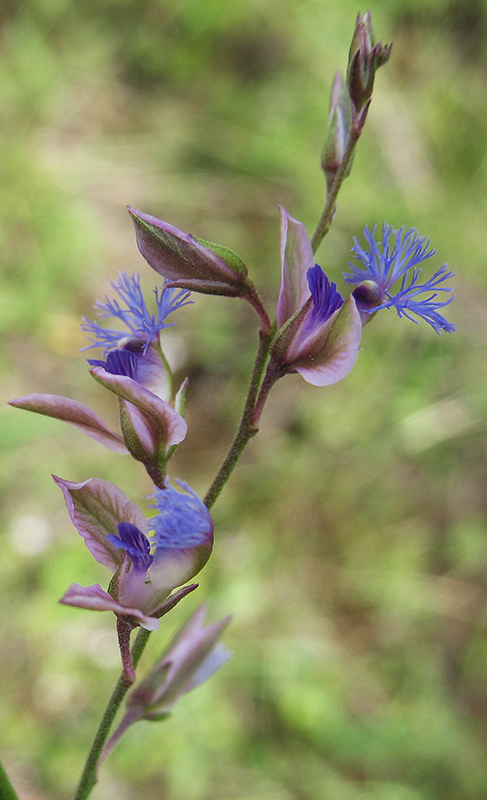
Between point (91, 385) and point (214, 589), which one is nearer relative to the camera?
point (214, 589)

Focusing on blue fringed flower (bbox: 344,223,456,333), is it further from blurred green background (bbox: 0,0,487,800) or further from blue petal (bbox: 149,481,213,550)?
blurred green background (bbox: 0,0,487,800)

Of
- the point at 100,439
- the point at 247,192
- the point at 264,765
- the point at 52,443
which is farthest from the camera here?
the point at 247,192

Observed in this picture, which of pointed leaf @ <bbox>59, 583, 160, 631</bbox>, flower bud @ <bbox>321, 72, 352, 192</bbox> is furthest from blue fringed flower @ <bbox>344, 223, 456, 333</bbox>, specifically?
pointed leaf @ <bbox>59, 583, 160, 631</bbox>

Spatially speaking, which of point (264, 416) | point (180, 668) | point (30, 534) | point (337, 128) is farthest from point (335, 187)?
point (264, 416)

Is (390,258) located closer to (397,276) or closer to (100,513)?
(397,276)

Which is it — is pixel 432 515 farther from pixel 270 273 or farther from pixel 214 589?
pixel 270 273

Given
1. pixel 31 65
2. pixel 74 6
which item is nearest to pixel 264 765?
pixel 31 65

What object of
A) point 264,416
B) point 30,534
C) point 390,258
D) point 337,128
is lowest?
point 30,534
